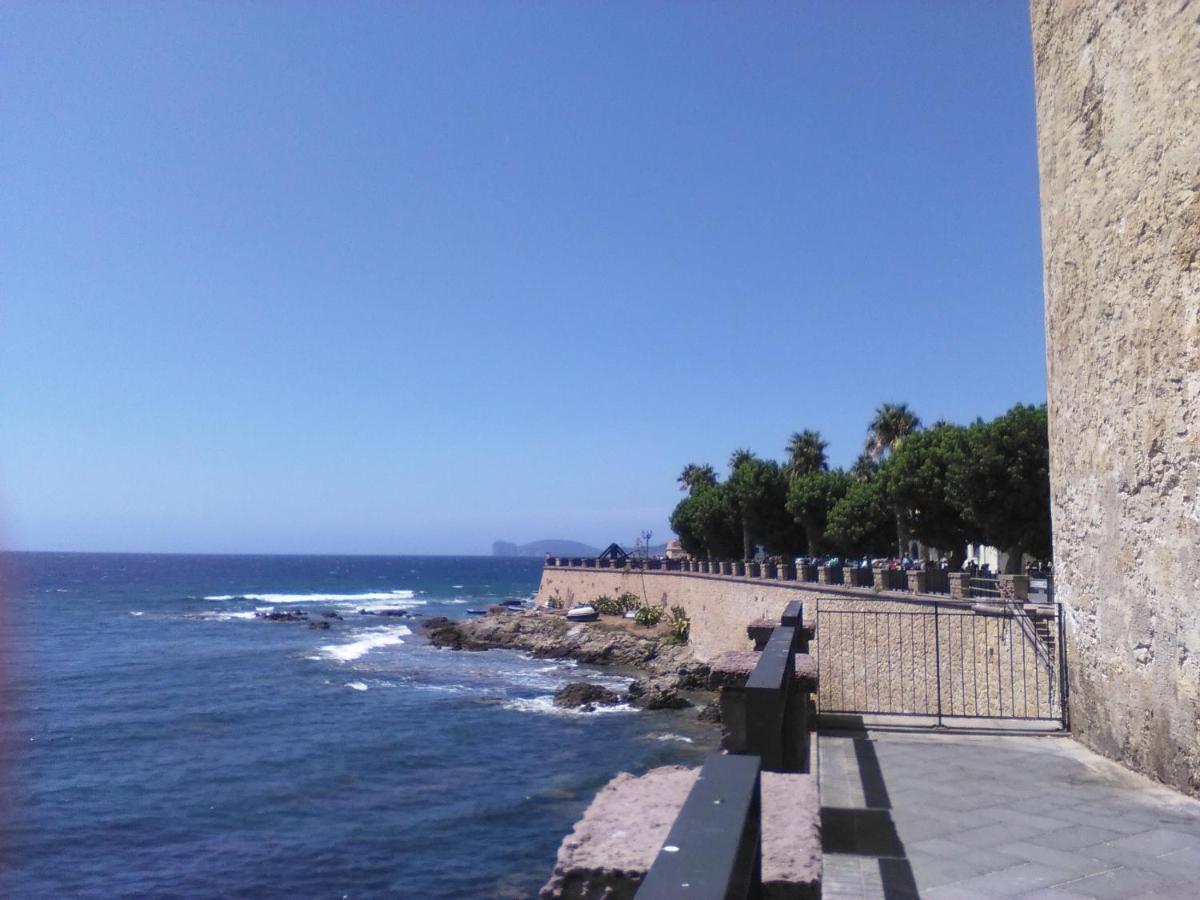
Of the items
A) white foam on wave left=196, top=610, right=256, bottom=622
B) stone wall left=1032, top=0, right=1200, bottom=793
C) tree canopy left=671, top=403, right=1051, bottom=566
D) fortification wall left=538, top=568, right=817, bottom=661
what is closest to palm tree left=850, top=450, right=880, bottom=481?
tree canopy left=671, top=403, right=1051, bottom=566

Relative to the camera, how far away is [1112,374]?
264 inches

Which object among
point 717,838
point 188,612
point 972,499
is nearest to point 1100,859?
point 717,838

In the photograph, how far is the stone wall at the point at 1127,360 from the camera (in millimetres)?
5832

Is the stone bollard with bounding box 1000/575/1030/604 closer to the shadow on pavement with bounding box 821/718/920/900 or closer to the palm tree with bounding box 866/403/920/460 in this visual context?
the shadow on pavement with bounding box 821/718/920/900

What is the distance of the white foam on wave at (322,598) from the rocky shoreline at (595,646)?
106ft

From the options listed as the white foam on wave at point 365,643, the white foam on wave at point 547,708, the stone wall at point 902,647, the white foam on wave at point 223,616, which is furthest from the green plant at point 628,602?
the white foam on wave at point 223,616

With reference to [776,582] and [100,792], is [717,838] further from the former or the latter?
[776,582]

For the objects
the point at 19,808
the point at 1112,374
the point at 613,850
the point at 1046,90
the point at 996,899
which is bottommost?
the point at 19,808

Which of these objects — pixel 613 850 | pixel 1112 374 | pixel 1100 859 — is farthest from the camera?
pixel 1112 374

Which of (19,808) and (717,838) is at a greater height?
(717,838)

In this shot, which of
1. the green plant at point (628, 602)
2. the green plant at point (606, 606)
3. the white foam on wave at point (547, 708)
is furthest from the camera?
the green plant at point (606, 606)

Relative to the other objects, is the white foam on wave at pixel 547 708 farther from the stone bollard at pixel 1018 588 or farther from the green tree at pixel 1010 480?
the stone bollard at pixel 1018 588

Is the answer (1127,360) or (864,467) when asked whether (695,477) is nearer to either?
(864,467)

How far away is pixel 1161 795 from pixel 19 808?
21.2m
